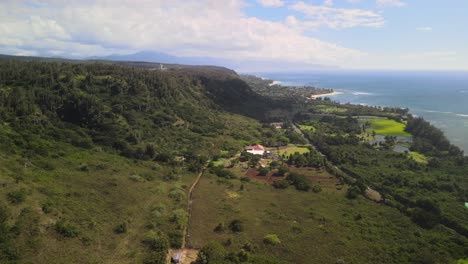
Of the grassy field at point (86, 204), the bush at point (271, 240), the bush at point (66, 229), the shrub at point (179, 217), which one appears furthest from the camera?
the shrub at point (179, 217)

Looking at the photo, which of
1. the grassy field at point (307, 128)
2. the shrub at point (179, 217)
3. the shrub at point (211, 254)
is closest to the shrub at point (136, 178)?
the shrub at point (179, 217)

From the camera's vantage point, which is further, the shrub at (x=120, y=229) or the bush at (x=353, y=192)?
the bush at (x=353, y=192)

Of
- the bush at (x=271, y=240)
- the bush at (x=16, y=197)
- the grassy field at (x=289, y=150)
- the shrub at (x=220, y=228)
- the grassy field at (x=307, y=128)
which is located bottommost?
the shrub at (x=220, y=228)

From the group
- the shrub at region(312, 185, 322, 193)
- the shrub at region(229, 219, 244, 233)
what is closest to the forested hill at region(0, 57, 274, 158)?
the shrub at region(312, 185, 322, 193)

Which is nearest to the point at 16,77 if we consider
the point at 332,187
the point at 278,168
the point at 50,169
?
the point at 50,169

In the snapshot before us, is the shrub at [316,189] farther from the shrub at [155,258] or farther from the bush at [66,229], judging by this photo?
the bush at [66,229]

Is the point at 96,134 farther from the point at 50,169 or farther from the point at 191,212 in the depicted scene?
the point at 191,212

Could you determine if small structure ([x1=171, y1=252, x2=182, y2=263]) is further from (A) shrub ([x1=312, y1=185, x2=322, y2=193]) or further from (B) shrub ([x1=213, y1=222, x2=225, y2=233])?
(A) shrub ([x1=312, y1=185, x2=322, y2=193])
